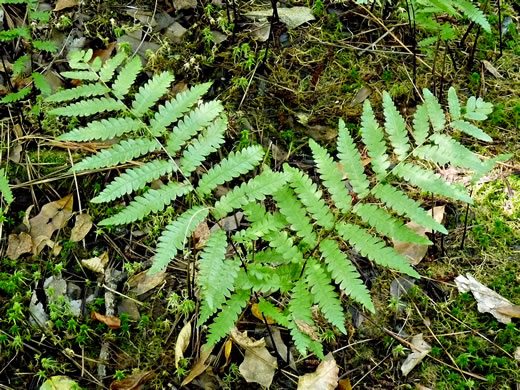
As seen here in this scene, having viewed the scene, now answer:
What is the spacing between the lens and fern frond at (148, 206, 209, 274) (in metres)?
2.45

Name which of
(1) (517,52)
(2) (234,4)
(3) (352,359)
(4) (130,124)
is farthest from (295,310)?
(1) (517,52)

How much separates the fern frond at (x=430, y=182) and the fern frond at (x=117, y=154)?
1235 millimetres

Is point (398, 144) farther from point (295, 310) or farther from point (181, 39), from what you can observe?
point (181, 39)

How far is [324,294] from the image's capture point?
2615 millimetres

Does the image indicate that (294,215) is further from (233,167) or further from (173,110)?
(173,110)

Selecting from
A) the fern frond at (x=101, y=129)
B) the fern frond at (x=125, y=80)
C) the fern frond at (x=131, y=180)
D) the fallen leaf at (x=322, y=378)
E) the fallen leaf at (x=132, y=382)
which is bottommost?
the fallen leaf at (x=132, y=382)

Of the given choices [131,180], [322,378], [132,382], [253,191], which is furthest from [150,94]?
[322,378]

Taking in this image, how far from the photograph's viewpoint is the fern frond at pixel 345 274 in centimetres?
252

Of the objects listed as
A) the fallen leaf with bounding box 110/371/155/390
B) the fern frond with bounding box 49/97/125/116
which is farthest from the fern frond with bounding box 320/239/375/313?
the fern frond with bounding box 49/97/125/116

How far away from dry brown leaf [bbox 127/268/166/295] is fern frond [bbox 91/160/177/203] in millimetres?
684

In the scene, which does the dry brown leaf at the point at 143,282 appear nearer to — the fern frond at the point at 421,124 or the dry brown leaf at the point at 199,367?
the dry brown leaf at the point at 199,367

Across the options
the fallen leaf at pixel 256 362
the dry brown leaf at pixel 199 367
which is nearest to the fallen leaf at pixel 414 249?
the fallen leaf at pixel 256 362

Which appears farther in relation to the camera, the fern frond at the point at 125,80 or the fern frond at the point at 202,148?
the fern frond at the point at 125,80

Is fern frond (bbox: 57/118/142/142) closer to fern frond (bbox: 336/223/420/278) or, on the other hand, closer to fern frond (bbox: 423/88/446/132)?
fern frond (bbox: 336/223/420/278)
